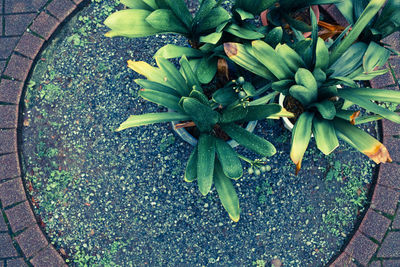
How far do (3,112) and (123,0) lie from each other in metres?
1.26

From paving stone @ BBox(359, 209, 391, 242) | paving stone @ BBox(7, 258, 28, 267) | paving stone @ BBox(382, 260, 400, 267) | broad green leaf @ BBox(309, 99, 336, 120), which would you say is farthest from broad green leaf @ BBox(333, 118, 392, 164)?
paving stone @ BBox(7, 258, 28, 267)

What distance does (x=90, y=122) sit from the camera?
7.54 feet

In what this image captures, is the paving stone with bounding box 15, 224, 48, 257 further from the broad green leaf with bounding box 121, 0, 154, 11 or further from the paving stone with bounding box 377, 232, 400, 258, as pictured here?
the paving stone with bounding box 377, 232, 400, 258

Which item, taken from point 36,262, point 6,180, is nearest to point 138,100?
point 6,180

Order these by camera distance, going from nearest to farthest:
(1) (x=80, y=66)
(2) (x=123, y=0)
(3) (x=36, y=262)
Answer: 1. (2) (x=123, y=0)
2. (3) (x=36, y=262)
3. (1) (x=80, y=66)

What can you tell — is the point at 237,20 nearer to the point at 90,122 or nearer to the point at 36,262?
the point at 90,122

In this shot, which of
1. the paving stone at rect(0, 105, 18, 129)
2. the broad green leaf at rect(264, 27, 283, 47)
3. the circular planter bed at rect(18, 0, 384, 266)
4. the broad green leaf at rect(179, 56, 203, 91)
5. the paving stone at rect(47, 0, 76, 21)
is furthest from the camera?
the paving stone at rect(47, 0, 76, 21)

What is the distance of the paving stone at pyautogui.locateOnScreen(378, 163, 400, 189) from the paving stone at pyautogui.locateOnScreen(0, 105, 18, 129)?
260 centimetres

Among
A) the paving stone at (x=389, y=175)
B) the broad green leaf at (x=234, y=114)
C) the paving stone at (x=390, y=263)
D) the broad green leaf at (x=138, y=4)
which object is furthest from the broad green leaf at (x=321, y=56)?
the paving stone at (x=390, y=263)

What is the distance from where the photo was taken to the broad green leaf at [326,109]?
1514mm

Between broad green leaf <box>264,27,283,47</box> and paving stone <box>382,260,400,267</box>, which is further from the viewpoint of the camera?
paving stone <box>382,260,400,267</box>

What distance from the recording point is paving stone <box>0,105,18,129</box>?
229 centimetres

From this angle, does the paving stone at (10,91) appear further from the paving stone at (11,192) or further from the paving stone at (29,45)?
the paving stone at (11,192)

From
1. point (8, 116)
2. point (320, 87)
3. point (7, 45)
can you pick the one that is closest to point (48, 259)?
point (8, 116)
